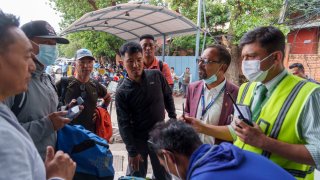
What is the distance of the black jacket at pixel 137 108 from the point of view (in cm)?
296

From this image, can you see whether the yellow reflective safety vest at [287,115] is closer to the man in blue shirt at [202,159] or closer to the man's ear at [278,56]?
the man's ear at [278,56]

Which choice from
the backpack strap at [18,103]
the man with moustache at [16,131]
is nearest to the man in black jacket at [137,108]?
the backpack strap at [18,103]

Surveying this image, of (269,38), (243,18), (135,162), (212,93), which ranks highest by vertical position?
(243,18)

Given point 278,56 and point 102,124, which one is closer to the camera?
point 278,56

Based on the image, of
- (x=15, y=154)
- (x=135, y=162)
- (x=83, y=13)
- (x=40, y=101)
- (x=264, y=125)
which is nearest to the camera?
(x=15, y=154)

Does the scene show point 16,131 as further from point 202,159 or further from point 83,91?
point 83,91

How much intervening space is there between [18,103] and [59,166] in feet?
2.91

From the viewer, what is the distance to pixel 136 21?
901 centimetres

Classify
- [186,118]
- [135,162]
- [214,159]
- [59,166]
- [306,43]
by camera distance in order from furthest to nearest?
[306,43], [135,162], [186,118], [214,159], [59,166]

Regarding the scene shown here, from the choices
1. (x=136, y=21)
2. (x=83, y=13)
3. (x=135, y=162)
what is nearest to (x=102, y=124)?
(x=135, y=162)

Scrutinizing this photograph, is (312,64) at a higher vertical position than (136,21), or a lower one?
lower

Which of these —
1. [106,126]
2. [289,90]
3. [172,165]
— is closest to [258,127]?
[289,90]

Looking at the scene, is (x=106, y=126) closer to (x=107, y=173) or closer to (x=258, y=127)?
(x=107, y=173)

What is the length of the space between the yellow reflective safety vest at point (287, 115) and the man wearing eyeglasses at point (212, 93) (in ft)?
2.70
